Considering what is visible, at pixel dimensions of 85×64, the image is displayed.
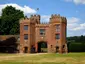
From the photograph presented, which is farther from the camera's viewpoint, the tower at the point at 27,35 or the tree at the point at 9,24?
the tree at the point at 9,24

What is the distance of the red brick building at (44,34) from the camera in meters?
63.1

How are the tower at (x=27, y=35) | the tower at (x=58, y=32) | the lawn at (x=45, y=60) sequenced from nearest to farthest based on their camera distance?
the lawn at (x=45, y=60) < the tower at (x=58, y=32) < the tower at (x=27, y=35)

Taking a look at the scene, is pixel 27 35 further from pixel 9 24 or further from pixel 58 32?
pixel 9 24

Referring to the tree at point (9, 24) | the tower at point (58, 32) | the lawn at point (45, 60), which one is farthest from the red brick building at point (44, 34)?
the tree at point (9, 24)

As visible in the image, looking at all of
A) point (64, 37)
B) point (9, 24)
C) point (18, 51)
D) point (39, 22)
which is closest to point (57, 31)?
point (64, 37)

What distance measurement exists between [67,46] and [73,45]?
158cm

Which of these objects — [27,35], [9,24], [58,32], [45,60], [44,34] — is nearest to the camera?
[45,60]

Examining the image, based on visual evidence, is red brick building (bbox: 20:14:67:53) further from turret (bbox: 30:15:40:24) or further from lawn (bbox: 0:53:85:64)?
lawn (bbox: 0:53:85:64)

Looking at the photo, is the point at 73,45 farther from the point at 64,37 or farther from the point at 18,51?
the point at 18,51

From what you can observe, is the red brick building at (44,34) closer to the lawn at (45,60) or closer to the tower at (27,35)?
the tower at (27,35)

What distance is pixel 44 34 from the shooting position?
64.6m

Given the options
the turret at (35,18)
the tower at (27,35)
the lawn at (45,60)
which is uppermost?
the turret at (35,18)

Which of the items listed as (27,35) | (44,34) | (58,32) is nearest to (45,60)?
(58,32)

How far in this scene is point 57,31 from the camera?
63250mm
